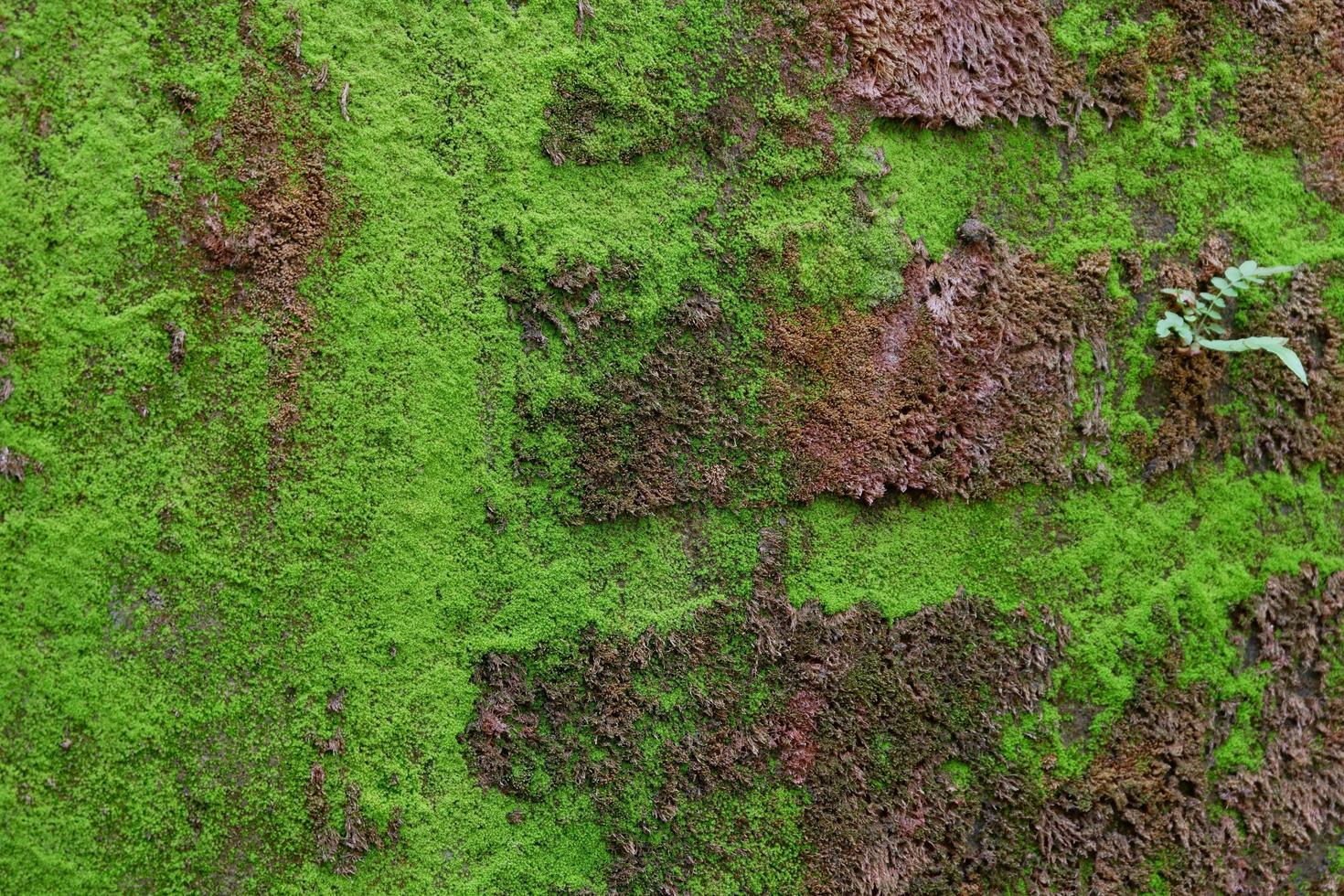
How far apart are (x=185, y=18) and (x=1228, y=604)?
14.2 ft

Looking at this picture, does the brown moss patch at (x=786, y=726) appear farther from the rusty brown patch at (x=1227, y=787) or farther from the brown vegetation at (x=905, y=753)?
the rusty brown patch at (x=1227, y=787)

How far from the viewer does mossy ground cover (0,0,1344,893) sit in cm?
252

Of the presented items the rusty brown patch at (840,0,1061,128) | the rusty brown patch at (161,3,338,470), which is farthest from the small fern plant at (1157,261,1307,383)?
the rusty brown patch at (161,3,338,470)

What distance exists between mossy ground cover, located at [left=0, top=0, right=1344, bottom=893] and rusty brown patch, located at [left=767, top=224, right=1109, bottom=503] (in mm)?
98

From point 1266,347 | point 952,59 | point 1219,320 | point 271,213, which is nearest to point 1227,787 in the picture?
point 1266,347

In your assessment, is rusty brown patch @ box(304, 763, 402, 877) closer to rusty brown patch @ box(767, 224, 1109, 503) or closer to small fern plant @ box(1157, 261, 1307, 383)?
rusty brown patch @ box(767, 224, 1109, 503)

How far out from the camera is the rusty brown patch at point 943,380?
2.88m

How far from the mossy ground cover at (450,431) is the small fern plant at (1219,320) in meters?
0.13

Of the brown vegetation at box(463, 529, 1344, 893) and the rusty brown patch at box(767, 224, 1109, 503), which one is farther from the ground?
the rusty brown patch at box(767, 224, 1109, 503)

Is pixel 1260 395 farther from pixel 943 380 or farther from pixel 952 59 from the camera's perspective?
pixel 952 59

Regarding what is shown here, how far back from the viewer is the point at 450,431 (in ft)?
8.84

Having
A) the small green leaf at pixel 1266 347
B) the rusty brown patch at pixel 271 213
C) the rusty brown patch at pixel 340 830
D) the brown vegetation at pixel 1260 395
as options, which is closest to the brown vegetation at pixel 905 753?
the rusty brown patch at pixel 340 830

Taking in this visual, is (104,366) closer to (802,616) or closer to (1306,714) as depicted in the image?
(802,616)

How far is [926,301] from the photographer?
2963 millimetres
